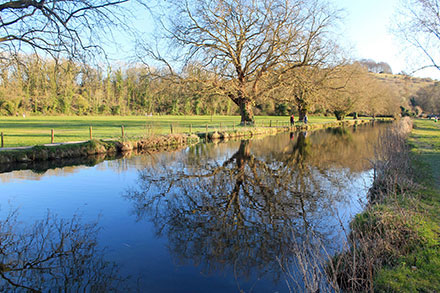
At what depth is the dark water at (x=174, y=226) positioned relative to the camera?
15.6ft

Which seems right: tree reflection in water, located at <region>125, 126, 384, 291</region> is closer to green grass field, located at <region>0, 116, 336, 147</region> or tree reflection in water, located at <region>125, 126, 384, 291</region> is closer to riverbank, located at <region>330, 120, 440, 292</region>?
riverbank, located at <region>330, 120, 440, 292</region>

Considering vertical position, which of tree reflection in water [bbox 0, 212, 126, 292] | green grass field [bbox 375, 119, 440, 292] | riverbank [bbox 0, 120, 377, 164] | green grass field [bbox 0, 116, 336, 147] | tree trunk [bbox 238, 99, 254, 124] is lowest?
tree reflection in water [bbox 0, 212, 126, 292]

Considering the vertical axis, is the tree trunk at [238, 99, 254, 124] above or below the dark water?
above

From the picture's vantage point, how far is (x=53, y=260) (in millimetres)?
5203

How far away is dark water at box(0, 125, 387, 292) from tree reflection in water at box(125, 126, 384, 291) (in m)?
0.03

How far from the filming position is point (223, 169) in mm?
13336

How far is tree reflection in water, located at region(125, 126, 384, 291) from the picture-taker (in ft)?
17.1

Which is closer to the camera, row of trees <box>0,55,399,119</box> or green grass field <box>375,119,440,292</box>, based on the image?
green grass field <box>375,119,440,292</box>

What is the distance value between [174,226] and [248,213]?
1917 millimetres

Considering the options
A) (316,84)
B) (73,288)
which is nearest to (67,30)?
(73,288)

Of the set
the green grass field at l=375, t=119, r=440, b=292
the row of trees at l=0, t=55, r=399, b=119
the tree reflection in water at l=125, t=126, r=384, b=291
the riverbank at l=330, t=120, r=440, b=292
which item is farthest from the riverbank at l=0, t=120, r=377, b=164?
the green grass field at l=375, t=119, r=440, b=292

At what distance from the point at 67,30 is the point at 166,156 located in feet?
32.1

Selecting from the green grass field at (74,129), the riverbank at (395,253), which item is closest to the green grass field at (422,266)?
the riverbank at (395,253)

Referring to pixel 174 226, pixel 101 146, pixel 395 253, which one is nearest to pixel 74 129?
pixel 101 146
